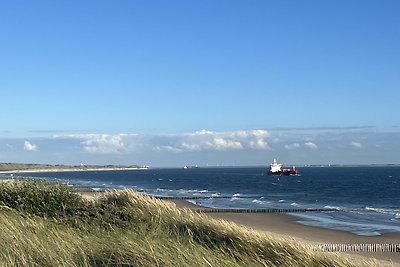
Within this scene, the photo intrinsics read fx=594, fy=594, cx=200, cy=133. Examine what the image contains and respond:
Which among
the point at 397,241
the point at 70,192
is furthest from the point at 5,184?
the point at 397,241

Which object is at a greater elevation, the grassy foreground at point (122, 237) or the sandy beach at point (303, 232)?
the grassy foreground at point (122, 237)

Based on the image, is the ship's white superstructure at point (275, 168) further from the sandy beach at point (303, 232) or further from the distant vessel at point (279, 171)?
the sandy beach at point (303, 232)

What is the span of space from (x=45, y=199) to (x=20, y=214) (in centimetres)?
238

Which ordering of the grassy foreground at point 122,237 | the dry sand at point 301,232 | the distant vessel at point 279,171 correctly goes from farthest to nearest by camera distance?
the distant vessel at point 279,171 → the dry sand at point 301,232 → the grassy foreground at point 122,237

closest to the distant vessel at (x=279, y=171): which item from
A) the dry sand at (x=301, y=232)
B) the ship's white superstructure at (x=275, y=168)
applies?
the ship's white superstructure at (x=275, y=168)

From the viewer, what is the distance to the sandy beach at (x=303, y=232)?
2558 centimetres

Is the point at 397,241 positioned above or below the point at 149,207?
below

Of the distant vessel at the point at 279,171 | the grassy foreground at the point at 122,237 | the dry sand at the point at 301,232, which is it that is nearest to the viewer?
the grassy foreground at the point at 122,237

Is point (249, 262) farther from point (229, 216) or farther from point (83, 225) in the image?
point (229, 216)

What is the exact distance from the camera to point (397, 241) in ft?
87.0

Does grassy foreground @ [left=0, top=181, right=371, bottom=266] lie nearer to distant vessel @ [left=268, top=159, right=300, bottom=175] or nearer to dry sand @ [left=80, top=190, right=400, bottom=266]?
dry sand @ [left=80, top=190, right=400, bottom=266]

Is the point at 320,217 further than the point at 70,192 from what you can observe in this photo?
Yes

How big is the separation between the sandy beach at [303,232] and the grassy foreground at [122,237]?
7.93 m

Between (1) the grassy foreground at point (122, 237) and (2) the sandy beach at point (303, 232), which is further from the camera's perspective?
(2) the sandy beach at point (303, 232)
